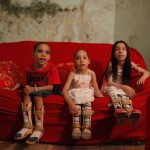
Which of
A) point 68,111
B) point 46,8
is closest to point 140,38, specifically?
point 46,8

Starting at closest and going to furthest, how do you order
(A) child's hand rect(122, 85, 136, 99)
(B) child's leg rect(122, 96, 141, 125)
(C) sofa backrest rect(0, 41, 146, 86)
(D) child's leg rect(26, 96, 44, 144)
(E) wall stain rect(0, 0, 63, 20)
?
(B) child's leg rect(122, 96, 141, 125)
(D) child's leg rect(26, 96, 44, 144)
(A) child's hand rect(122, 85, 136, 99)
(C) sofa backrest rect(0, 41, 146, 86)
(E) wall stain rect(0, 0, 63, 20)

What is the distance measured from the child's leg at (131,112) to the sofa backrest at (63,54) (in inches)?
30.5

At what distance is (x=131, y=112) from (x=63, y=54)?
124cm

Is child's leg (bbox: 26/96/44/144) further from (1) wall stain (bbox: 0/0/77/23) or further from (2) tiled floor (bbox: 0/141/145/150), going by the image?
(1) wall stain (bbox: 0/0/77/23)

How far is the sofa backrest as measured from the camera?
2.92m

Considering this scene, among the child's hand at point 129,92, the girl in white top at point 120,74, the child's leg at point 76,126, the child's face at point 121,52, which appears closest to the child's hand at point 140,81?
the girl in white top at point 120,74

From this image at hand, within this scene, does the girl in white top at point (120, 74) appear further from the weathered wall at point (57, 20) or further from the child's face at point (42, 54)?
the weathered wall at point (57, 20)

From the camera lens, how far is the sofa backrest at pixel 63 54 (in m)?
2.92

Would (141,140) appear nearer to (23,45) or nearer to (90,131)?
(90,131)

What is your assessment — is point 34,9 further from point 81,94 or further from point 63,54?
point 81,94

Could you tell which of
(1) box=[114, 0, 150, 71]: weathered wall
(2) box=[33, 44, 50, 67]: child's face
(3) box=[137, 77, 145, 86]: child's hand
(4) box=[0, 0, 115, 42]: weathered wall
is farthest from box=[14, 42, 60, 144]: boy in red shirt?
(1) box=[114, 0, 150, 71]: weathered wall

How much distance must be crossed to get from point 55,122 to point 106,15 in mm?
1788

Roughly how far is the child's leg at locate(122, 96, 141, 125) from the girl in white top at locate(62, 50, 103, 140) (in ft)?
0.96

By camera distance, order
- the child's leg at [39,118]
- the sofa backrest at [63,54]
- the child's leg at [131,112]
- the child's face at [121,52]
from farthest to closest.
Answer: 1. the sofa backrest at [63,54]
2. the child's face at [121,52]
3. the child's leg at [39,118]
4. the child's leg at [131,112]
